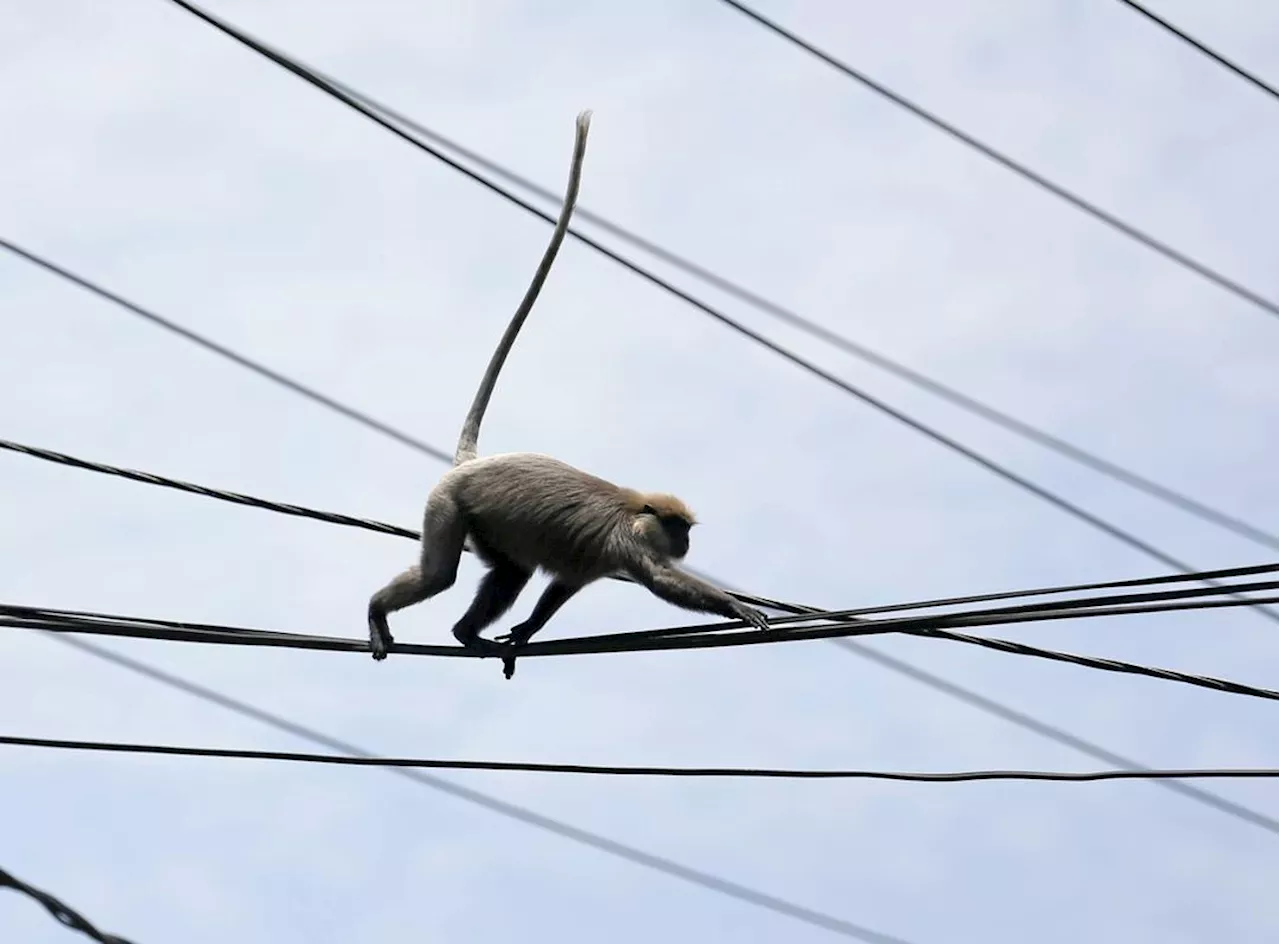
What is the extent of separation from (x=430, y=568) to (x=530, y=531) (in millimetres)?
623

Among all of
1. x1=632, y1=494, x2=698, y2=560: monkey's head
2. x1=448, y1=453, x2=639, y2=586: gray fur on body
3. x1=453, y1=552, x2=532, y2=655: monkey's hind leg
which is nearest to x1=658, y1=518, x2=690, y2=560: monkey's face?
x1=632, y1=494, x2=698, y2=560: monkey's head

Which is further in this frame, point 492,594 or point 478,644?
point 492,594

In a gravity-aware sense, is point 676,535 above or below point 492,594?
above

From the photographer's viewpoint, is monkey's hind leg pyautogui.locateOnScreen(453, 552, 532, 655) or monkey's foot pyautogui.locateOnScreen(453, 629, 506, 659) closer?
monkey's foot pyautogui.locateOnScreen(453, 629, 506, 659)

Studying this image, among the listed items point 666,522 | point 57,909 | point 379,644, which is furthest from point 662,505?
point 57,909

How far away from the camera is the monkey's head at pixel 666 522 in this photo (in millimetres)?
10352

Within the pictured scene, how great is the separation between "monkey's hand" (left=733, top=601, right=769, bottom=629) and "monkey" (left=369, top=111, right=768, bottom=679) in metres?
0.51

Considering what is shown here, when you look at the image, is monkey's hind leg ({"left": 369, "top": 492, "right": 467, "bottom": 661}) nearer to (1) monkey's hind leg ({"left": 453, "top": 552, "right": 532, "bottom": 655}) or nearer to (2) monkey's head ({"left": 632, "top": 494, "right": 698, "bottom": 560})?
(1) monkey's hind leg ({"left": 453, "top": 552, "right": 532, "bottom": 655})

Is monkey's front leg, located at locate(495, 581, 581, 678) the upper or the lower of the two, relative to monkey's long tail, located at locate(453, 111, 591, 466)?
lower

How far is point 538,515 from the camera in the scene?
1016cm

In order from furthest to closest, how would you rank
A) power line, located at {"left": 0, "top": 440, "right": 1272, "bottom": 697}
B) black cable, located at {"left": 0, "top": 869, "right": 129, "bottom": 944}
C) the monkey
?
the monkey
power line, located at {"left": 0, "top": 440, "right": 1272, "bottom": 697}
black cable, located at {"left": 0, "top": 869, "right": 129, "bottom": 944}

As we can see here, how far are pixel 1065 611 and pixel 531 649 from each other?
9.63ft

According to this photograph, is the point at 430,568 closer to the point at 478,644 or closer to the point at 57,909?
the point at 478,644

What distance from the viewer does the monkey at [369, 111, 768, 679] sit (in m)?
9.91
